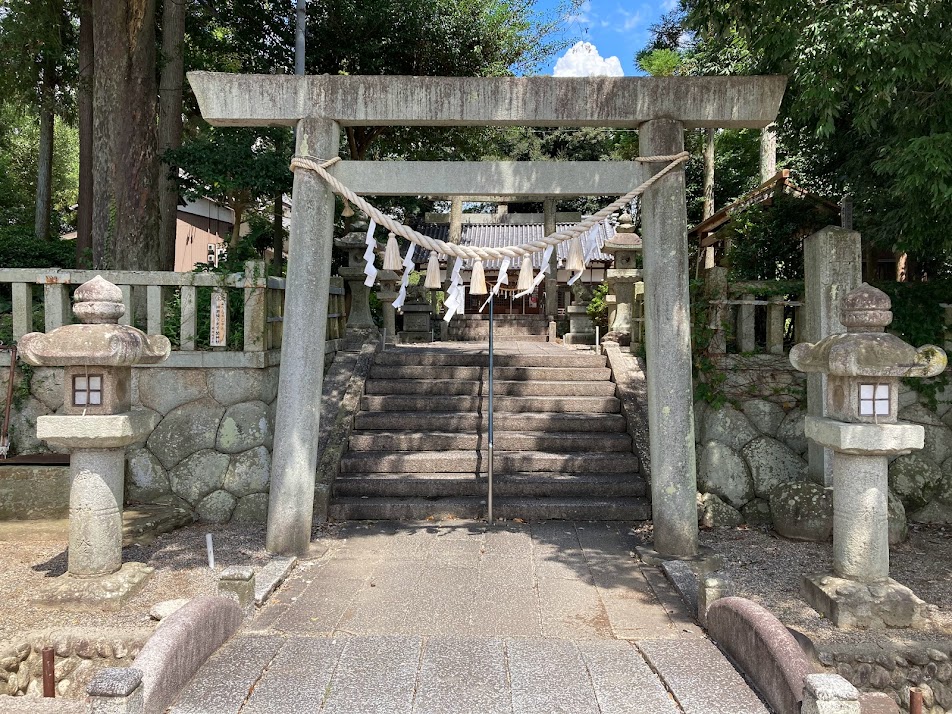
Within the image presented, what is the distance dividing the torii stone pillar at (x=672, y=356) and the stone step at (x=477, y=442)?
198 centimetres

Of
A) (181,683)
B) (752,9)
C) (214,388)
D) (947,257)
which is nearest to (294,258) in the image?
(214,388)

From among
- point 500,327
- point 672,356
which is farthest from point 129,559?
point 500,327

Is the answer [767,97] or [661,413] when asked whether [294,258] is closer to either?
[661,413]

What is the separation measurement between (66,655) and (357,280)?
24.1 feet

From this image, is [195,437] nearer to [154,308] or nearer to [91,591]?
[154,308]

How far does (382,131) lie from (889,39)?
1213 cm

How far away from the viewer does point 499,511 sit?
7.02 meters

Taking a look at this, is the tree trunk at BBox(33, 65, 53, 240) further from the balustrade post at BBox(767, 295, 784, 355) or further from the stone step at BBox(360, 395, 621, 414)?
the balustrade post at BBox(767, 295, 784, 355)

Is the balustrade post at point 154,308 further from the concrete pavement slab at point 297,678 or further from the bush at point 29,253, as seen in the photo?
the bush at point 29,253

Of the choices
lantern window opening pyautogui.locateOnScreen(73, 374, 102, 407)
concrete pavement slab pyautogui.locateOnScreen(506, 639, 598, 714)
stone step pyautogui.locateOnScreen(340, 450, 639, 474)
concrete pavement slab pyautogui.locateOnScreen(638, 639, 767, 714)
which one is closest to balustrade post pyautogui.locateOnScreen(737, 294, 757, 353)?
stone step pyautogui.locateOnScreen(340, 450, 639, 474)

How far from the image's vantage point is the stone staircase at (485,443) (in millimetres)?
7109

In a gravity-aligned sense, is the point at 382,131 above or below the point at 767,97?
above

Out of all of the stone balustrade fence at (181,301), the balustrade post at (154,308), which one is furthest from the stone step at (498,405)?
the balustrade post at (154,308)

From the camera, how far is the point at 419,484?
7395mm
